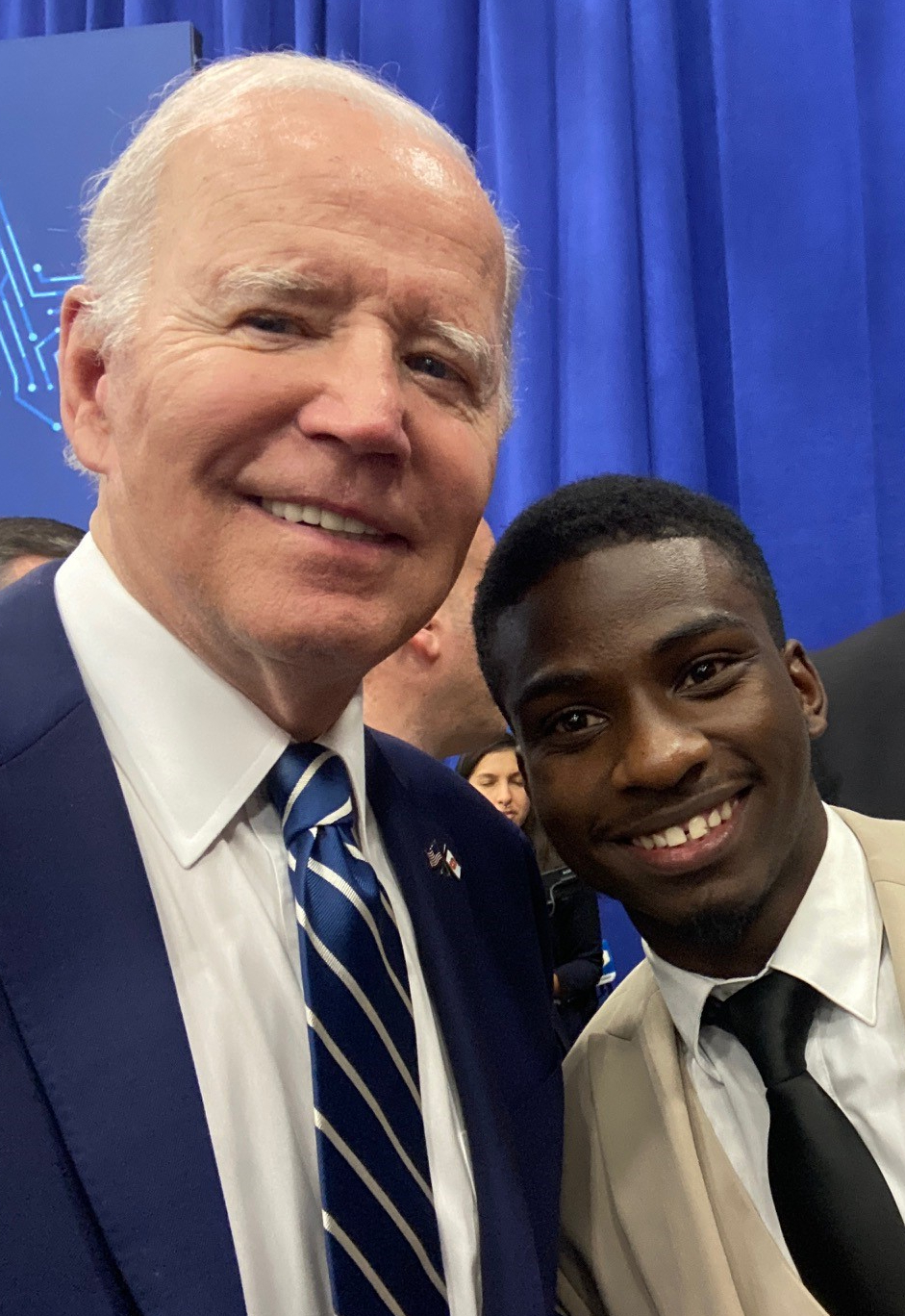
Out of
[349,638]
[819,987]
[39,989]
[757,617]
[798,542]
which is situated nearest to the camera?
[39,989]

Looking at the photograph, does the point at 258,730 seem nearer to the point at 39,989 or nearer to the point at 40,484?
the point at 39,989

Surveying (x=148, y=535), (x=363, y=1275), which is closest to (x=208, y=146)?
(x=148, y=535)

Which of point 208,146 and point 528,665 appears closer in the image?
point 208,146

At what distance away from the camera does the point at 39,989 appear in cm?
70

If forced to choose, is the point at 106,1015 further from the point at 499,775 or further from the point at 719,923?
the point at 499,775

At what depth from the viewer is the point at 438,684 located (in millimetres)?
1771

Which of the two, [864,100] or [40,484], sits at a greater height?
[864,100]

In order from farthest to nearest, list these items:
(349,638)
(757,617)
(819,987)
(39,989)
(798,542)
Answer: (798,542) < (757,617) < (819,987) < (349,638) < (39,989)

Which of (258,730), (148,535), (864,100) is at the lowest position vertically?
(258,730)

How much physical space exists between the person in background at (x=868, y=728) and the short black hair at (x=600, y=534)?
0.60 m

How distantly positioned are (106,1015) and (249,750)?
9.2 inches

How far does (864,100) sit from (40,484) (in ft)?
6.19

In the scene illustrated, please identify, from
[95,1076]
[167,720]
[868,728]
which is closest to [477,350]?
[167,720]

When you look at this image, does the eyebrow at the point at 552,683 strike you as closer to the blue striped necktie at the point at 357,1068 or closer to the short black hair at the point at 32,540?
the blue striped necktie at the point at 357,1068
